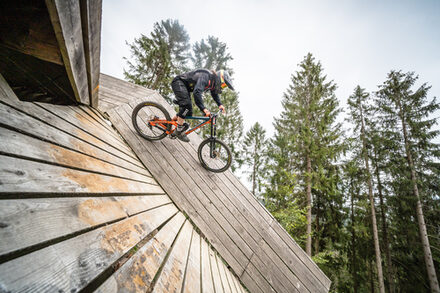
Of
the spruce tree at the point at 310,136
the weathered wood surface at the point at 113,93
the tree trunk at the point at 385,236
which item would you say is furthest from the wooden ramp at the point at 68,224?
the tree trunk at the point at 385,236

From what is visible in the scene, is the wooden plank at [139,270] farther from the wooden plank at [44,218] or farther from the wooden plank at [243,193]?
the wooden plank at [243,193]

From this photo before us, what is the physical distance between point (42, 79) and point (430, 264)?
56.2 feet

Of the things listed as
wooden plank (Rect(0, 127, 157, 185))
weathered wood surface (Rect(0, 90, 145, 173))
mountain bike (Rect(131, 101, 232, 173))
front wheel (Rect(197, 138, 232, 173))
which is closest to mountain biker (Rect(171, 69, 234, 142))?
mountain bike (Rect(131, 101, 232, 173))

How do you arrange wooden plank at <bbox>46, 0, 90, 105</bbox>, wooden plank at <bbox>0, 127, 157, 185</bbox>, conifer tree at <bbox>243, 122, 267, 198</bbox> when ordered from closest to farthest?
wooden plank at <bbox>0, 127, 157, 185</bbox> < wooden plank at <bbox>46, 0, 90, 105</bbox> < conifer tree at <bbox>243, 122, 267, 198</bbox>

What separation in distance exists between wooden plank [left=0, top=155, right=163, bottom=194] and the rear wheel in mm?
2223

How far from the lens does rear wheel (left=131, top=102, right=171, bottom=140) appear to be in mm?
3420

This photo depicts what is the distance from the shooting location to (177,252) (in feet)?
4.71

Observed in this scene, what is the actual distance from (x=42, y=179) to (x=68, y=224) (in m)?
0.30

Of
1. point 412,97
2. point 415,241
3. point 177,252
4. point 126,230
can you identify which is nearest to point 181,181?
point 177,252

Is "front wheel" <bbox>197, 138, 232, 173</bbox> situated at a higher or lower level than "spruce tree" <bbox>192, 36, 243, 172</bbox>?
lower

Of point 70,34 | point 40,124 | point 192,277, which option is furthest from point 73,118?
point 192,277

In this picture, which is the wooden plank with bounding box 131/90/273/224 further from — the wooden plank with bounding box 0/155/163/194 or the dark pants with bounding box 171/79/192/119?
the wooden plank with bounding box 0/155/163/194

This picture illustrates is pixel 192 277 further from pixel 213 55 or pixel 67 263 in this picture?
pixel 213 55

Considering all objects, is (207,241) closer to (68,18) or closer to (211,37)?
Answer: (68,18)
